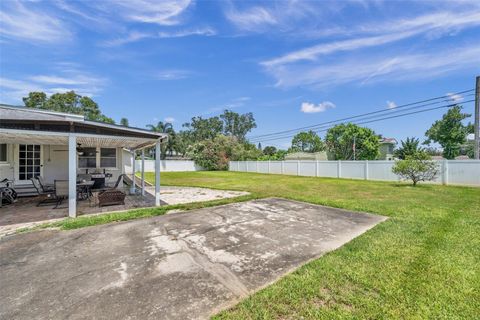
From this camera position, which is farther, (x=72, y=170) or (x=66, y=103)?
(x=66, y=103)

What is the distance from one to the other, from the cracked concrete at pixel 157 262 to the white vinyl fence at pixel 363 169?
10446 mm

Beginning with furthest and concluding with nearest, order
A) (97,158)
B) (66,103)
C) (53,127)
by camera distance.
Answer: (66,103) → (97,158) → (53,127)

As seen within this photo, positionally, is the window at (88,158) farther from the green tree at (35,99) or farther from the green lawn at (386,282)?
the green tree at (35,99)

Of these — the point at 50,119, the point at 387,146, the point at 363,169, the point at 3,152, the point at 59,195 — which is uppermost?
the point at 387,146

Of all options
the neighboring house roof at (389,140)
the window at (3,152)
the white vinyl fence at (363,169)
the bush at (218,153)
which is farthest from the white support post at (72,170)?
the neighboring house roof at (389,140)

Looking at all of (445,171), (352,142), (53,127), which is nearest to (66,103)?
(53,127)

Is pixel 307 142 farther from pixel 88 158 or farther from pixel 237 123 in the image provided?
pixel 88 158

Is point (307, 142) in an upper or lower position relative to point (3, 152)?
upper

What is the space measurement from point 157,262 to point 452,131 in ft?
148

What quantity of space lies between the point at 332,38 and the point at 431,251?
45.0 feet

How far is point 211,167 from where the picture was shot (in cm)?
3303

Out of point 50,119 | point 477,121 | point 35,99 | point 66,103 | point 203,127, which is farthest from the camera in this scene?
point 203,127

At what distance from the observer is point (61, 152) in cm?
1046

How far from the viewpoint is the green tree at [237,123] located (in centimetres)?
5519
